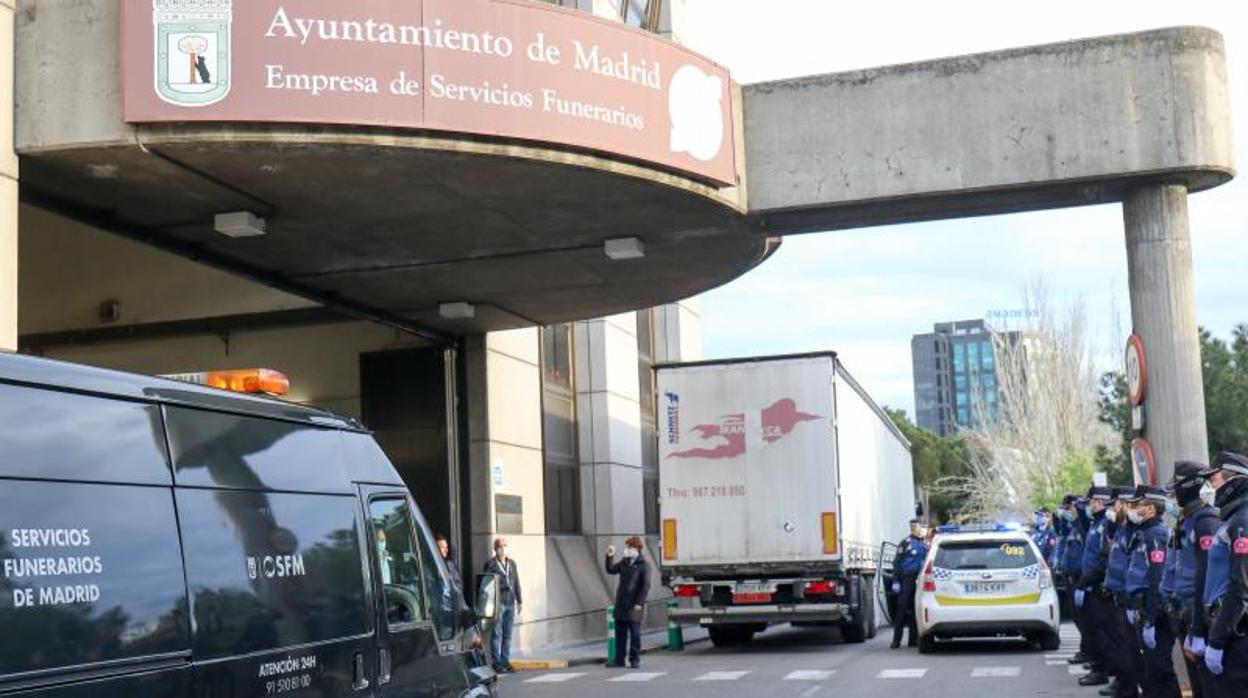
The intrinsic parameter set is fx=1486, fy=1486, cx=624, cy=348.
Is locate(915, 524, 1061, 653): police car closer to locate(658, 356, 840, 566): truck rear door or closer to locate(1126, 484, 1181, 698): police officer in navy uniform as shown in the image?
locate(658, 356, 840, 566): truck rear door

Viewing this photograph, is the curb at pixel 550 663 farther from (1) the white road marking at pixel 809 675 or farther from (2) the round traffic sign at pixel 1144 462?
(2) the round traffic sign at pixel 1144 462

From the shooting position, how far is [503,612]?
19422 mm

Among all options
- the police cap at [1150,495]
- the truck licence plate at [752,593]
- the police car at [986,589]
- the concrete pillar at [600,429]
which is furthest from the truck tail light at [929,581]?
the concrete pillar at [600,429]

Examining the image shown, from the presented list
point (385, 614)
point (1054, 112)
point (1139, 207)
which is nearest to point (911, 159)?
point (1054, 112)

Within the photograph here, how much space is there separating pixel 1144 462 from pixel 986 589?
11.1 ft

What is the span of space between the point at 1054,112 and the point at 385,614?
10629mm

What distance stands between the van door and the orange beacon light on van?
66 centimetres

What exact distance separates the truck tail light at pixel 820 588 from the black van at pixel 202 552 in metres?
12.7

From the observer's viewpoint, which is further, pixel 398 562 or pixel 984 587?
pixel 984 587

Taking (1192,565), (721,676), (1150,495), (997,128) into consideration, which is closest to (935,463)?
(721,676)

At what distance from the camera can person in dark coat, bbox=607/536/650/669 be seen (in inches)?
750

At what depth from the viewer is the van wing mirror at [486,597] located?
7719 mm

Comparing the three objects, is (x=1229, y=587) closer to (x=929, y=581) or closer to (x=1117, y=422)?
(x=929, y=581)

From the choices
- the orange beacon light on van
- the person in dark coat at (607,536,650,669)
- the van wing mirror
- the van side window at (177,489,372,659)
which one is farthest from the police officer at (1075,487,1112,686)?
the orange beacon light on van
